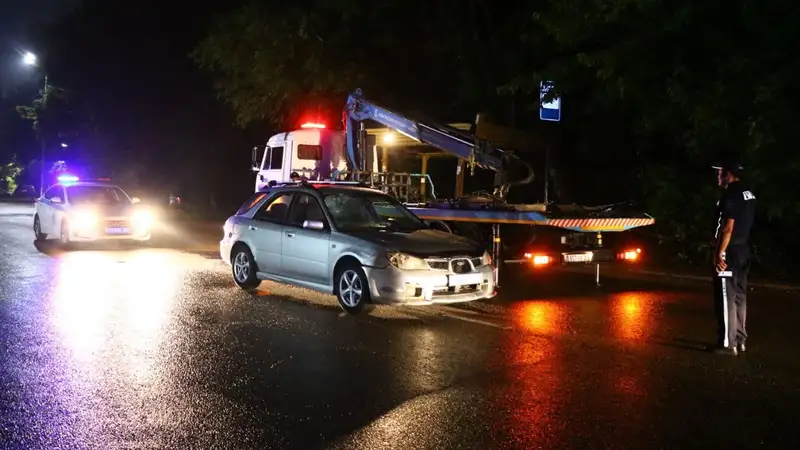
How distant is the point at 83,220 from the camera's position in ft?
55.1

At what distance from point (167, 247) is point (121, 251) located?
1.43 m

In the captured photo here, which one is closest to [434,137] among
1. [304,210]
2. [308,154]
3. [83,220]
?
[308,154]

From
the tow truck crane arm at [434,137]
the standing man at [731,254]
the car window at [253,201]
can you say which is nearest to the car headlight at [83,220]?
the tow truck crane arm at [434,137]

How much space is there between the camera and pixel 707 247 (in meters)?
14.5

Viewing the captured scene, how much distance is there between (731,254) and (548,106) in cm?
816

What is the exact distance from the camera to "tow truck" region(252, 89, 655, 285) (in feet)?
38.4

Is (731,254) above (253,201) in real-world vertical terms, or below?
below

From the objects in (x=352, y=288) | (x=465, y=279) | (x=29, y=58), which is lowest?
(x=352, y=288)

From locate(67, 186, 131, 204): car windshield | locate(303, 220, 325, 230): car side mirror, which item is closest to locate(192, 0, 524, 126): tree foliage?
locate(67, 186, 131, 204): car windshield

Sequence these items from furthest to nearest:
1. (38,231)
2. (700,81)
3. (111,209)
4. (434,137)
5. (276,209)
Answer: (38,231), (111,209), (434,137), (700,81), (276,209)

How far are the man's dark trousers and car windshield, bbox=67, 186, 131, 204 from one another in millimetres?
14048

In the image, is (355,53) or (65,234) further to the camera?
(355,53)

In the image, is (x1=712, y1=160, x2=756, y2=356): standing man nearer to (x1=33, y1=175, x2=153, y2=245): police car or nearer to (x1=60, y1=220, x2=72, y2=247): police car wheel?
(x1=33, y1=175, x2=153, y2=245): police car

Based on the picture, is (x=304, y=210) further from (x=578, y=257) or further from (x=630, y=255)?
(x=630, y=255)
